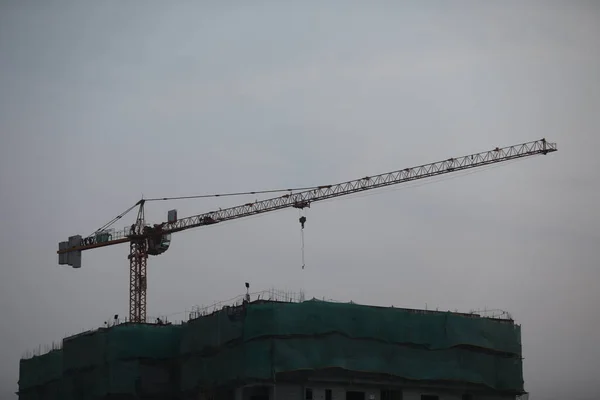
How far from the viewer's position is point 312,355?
4264 inches

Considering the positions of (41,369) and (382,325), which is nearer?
(382,325)

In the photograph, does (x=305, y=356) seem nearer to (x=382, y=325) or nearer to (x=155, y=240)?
(x=382, y=325)

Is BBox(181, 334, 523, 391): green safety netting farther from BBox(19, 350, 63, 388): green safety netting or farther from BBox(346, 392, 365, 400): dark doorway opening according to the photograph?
BBox(19, 350, 63, 388): green safety netting

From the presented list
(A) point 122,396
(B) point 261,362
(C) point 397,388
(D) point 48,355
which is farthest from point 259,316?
(D) point 48,355

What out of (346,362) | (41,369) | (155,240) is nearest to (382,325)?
(346,362)

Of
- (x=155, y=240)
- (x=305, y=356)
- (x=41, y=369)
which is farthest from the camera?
(x=155, y=240)

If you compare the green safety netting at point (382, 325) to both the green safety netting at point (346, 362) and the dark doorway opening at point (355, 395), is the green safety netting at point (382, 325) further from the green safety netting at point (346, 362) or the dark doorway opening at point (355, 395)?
the dark doorway opening at point (355, 395)

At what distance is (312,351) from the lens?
109 m

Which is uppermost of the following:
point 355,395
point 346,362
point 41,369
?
point 41,369

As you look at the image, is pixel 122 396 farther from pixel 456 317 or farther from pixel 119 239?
pixel 119 239

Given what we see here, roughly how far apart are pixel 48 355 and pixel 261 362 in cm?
4683

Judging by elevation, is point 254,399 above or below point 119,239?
below

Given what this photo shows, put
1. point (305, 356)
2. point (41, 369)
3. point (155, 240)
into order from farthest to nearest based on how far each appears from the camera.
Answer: point (155, 240)
point (41, 369)
point (305, 356)

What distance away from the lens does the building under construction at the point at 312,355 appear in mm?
108312
